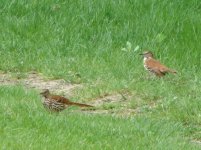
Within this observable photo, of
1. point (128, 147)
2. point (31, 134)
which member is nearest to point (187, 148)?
point (128, 147)

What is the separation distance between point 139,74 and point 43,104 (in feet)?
7.94

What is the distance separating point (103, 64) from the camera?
1152 centimetres

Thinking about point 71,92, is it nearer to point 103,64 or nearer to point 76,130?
point 103,64

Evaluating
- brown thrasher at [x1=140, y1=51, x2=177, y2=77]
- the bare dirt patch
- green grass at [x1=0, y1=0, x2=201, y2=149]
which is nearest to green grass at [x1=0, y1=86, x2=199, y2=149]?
green grass at [x1=0, y1=0, x2=201, y2=149]

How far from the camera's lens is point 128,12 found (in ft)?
42.8

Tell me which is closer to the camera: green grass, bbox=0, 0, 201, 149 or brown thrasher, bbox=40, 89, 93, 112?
green grass, bbox=0, 0, 201, 149

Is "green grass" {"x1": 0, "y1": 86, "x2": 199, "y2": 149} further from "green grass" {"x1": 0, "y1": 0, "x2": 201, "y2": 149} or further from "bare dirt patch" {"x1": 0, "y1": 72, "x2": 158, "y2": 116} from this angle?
"bare dirt patch" {"x1": 0, "y1": 72, "x2": 158, "y2": 116}

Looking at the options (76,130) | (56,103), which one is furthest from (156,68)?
(76,130)

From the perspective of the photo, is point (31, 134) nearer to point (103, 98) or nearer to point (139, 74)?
point (103, 98)

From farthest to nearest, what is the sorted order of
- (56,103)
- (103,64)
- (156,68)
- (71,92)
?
(103,64) < (156,68) < (71,92) < (56,103)

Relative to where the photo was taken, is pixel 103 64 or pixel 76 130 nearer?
pixel 76 130

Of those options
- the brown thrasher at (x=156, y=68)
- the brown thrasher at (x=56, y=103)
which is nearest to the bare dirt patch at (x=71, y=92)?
the brown thrasher at (x=56, y=103)

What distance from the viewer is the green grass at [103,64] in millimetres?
8195

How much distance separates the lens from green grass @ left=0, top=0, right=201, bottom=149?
8.20 meters
